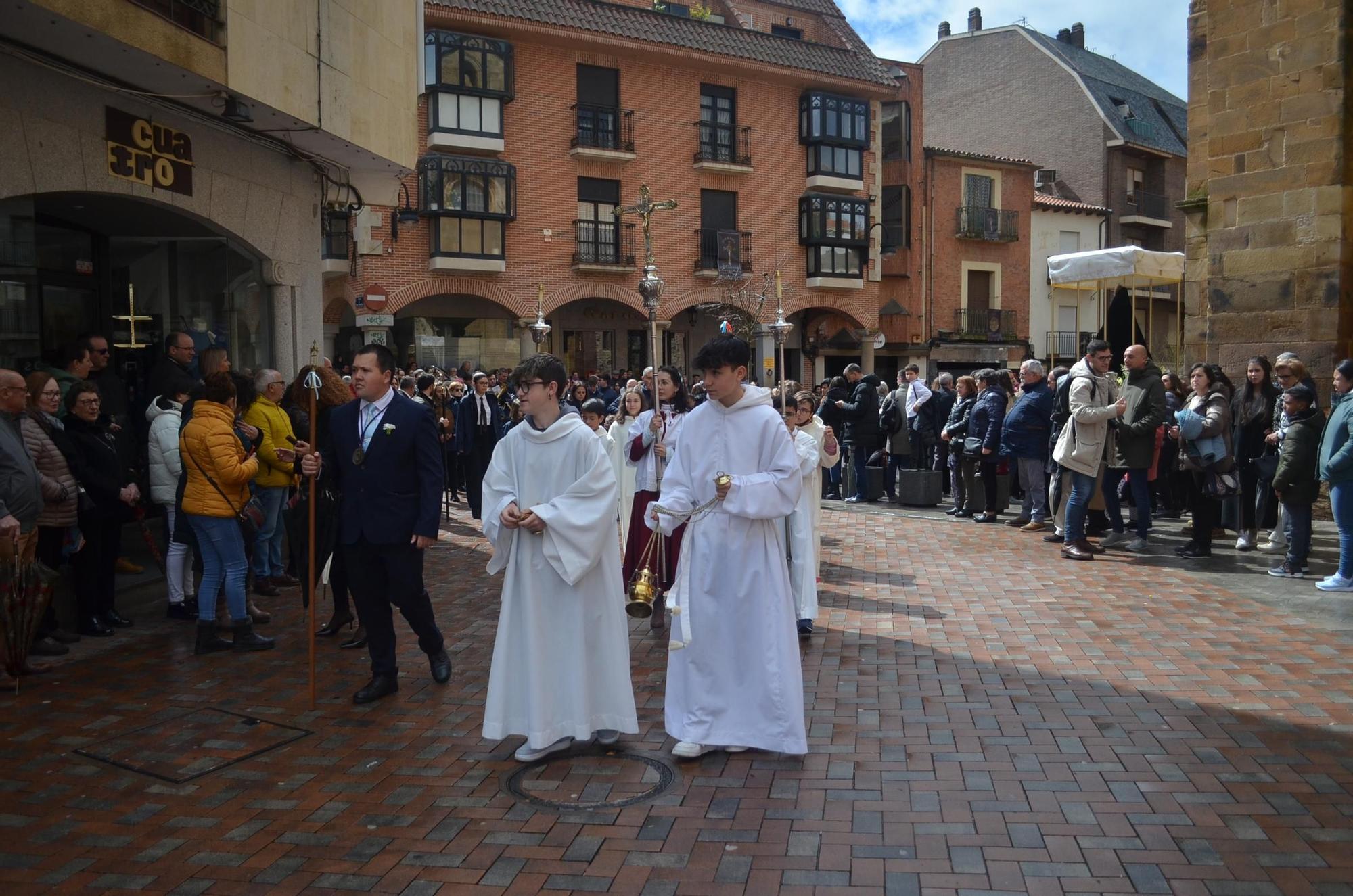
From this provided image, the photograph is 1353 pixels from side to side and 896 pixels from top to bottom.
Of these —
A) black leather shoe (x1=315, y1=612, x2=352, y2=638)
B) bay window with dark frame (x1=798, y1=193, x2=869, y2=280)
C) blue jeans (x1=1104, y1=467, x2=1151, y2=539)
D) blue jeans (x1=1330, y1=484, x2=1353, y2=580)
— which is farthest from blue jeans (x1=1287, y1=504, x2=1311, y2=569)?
bay window with dark frame (x1=798, y1=193, x2=869, y2=280)

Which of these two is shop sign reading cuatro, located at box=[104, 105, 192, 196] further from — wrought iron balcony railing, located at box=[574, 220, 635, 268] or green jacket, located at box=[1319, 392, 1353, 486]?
wrought iron balcony railing, located at box=[574, 220, 635, 268]

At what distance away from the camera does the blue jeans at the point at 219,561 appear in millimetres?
7230

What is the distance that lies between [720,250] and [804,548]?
26.0m

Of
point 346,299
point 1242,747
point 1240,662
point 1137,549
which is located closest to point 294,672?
point 1242,747

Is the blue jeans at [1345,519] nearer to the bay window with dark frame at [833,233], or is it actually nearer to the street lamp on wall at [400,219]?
the street lamp on wall at [400,219]

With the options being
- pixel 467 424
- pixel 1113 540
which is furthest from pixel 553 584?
pixel 467 424

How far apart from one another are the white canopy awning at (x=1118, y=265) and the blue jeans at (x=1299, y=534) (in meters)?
Answer: 7.31

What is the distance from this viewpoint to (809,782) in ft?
16.0

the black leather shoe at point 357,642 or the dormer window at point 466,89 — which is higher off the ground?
the dormer window at point 466,89

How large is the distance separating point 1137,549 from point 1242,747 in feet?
20.5

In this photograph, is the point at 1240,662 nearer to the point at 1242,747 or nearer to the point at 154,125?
the point at 1242,747

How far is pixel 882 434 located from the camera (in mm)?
16141

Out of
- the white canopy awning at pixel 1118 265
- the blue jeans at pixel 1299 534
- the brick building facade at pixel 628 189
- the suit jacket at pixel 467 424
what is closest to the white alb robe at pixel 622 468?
the suit jacket at pixel 467 424

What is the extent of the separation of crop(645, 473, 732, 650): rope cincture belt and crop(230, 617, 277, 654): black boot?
338 cm
